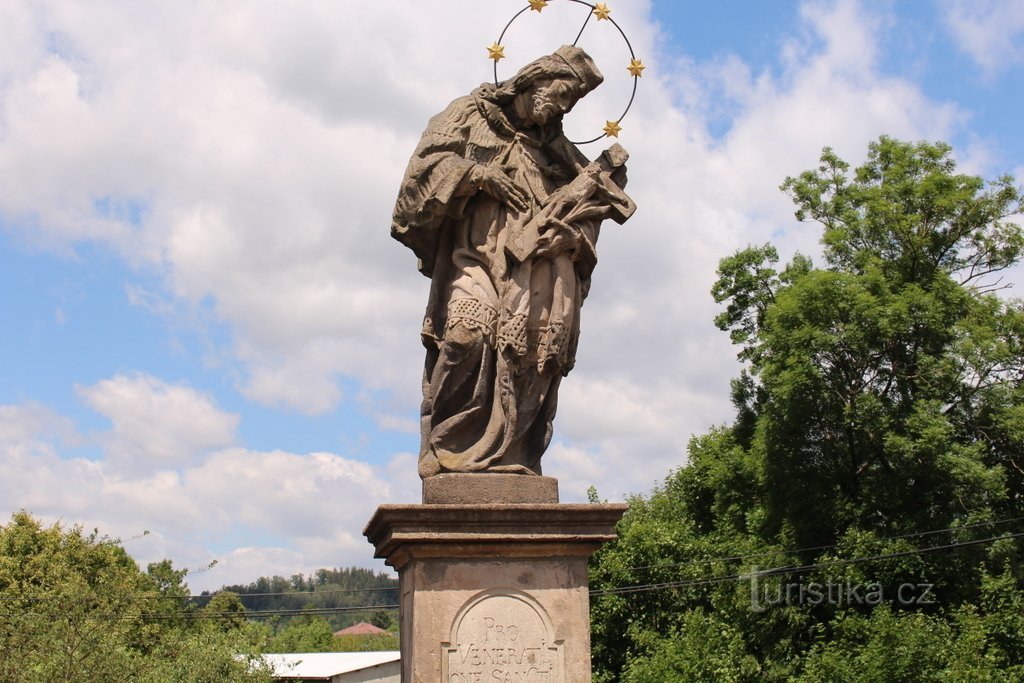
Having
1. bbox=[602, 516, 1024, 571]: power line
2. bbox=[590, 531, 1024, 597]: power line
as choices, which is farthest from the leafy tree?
bbox=[602, 516, 1024, 571]: power line

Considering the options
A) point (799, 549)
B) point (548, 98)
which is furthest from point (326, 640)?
point (548, 98)

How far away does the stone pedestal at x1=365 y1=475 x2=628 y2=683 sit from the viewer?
21.1 ft

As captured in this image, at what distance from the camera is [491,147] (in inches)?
296

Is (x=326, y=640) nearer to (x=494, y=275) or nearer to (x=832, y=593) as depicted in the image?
(x=832, y=593)

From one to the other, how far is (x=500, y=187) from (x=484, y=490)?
1814mm

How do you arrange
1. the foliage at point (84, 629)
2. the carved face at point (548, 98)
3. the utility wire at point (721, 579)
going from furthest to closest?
the utility wire at point (721, 579)
the foliage at point (84, 629)
the carved face at point (548, 98)

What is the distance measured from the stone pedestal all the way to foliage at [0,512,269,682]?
12.8 metres

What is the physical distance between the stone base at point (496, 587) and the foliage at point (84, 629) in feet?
42.0

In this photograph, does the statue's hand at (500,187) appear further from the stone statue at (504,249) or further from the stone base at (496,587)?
the stone base at (496,587)

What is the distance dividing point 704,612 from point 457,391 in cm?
2350

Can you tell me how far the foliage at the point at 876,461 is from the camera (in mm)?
23219

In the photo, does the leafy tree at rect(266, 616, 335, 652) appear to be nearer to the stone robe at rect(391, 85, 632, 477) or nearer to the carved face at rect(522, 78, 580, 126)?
the stone robe at rect(391, 85, 632, 477)

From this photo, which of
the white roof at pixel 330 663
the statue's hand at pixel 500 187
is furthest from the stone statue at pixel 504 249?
the white roof at pixel 330 663

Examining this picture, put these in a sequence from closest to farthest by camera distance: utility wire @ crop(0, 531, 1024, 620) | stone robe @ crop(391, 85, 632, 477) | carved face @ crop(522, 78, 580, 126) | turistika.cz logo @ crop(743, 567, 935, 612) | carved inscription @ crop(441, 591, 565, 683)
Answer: carved inscription @ crop(441, 591, 565, 683), stone robe @ crop(391, 85, 632, 477), carved face @ crop(522, 78, 580, 126), utility wire @ crop(0, 531, 1024, 620), turistika.cz logo @ crop(743, 567, 935, 612)
